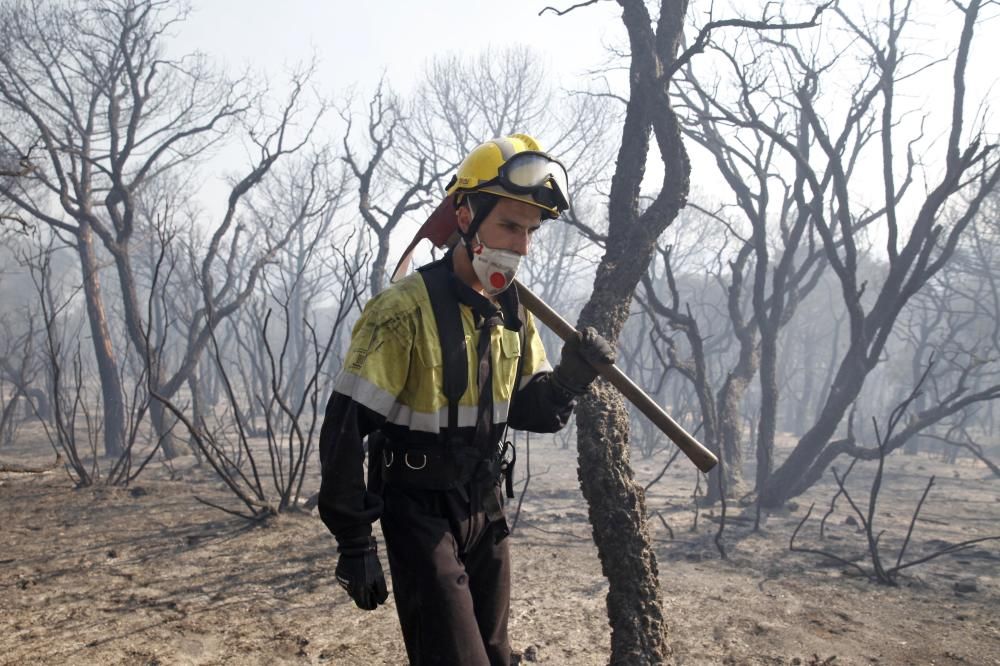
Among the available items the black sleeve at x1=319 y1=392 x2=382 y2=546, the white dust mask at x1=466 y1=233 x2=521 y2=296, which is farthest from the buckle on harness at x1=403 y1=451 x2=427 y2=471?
the white dust mask at x1=466 y1=233 x2=521 y2=296

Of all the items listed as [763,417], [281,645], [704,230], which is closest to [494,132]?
[704,230]

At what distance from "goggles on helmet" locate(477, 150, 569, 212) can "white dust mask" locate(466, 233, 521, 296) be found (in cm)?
19

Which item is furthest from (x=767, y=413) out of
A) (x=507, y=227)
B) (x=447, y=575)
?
(x=447, y=575)

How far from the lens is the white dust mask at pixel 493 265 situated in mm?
2158

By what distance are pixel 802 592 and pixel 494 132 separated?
780 inches

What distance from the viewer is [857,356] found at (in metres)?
7.28

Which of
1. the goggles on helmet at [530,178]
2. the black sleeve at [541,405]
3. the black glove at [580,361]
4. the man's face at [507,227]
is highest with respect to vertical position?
the goggles on helmet at [530,178]

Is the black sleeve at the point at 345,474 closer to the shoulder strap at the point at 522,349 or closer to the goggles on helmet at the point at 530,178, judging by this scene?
the shoulder strap at the point at 522,349

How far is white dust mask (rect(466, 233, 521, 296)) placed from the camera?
85.0 inches

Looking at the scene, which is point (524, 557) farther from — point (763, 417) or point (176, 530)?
point (763, 417)

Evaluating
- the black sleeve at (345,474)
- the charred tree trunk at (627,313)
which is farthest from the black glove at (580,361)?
the charred tree trunk at (627,313)

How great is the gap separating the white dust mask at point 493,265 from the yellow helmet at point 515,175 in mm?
174

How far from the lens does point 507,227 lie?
2.19m

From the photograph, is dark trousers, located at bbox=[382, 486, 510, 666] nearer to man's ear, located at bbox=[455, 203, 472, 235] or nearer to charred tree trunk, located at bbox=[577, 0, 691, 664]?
man's ear, located at bbox=[455, 203, 472, 235]
